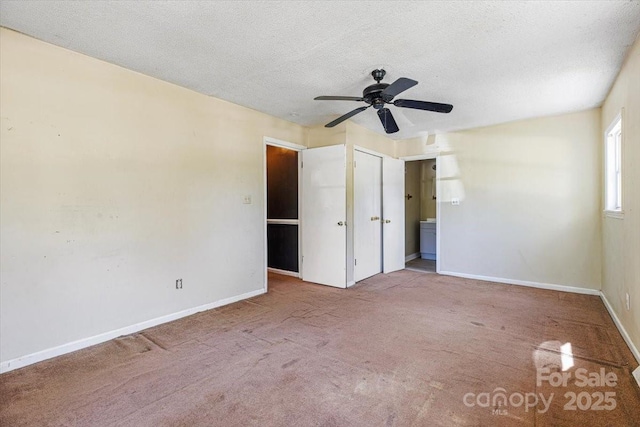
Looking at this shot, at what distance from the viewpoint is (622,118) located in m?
2.77

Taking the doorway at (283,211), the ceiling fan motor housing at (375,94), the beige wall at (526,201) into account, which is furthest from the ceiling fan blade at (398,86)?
the beige wall at (526,201)

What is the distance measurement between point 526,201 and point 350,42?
11.9ft

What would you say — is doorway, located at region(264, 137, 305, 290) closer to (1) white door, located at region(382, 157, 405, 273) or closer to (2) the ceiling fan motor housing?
(1) white door, located at region(382, 157, 405, 273)

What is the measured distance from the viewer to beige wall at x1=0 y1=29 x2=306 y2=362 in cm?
224

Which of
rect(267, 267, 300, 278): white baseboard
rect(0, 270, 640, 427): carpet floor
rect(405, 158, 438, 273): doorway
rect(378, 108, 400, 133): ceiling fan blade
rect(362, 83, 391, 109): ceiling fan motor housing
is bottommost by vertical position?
rect(0, 270, 640, 427): carpet floor

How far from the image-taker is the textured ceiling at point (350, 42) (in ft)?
6.44

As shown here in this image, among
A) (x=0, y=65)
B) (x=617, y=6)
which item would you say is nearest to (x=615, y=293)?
(x=617, y=6)

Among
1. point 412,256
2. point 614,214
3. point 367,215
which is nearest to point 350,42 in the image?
point 367,215

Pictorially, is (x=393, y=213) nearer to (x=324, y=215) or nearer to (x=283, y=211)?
(x=324, y=215)

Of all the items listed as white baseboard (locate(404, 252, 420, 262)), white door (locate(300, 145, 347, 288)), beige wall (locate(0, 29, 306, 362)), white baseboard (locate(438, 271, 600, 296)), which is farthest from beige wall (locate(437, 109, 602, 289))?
beige wall (locate(0, 29, 306, 362))

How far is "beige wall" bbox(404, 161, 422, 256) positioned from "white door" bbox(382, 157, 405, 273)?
0.78m

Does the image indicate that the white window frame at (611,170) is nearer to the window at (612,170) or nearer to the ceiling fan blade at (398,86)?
the window at (612,170)

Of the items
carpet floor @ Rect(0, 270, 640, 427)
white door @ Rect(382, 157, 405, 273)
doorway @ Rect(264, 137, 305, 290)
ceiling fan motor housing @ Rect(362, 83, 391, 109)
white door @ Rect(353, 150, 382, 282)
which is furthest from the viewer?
white door @ Rect(382, 157, 405, 273)

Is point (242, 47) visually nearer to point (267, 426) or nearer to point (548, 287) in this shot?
point (267, 426)
